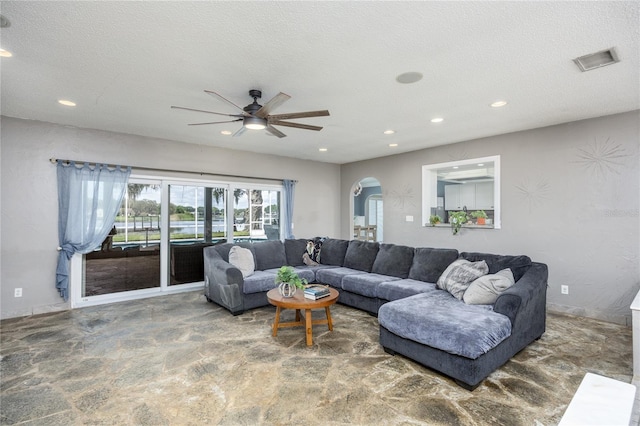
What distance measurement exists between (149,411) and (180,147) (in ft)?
14.1

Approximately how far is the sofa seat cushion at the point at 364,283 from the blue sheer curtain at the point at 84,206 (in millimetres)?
3648

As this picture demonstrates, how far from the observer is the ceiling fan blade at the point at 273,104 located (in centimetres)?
252

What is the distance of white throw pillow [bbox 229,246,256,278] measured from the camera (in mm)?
4578

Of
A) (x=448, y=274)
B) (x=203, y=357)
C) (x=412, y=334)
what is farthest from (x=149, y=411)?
(x=448, y=274)

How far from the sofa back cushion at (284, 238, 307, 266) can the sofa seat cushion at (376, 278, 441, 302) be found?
1.89m

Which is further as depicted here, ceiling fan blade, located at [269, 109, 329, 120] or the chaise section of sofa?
ceiling fan blade, located at [269, 109, 329, 120]

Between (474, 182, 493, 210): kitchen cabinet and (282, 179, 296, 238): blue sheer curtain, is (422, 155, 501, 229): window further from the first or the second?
(282, 179, 296, 238): blue sheer curtain

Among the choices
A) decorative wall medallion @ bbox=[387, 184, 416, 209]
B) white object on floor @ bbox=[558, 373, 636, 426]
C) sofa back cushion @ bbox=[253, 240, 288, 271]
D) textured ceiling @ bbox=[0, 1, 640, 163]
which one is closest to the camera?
white object on floor @ bbox=[558, 373, 636, 426]

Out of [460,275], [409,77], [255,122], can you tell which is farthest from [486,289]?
[255,122]

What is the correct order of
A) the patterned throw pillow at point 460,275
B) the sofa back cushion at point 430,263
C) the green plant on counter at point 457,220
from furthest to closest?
1. the green plant on counter at point 457,220
2. the sofa back cushion at point 430,263
3. the patterned throw pillow at point 460,275

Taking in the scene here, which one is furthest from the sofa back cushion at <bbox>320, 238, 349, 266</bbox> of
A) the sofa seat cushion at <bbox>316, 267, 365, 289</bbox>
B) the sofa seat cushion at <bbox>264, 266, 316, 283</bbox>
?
the sofa seat cushion at <bbox>264, 266, 316, 283</bbox>

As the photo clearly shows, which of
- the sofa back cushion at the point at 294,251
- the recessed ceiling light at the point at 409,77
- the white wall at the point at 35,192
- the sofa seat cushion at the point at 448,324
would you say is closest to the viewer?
the sofa seat cushion at the point at 448,324

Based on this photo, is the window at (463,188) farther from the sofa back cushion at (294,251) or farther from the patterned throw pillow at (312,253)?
the sofa back cushion at (294,251)

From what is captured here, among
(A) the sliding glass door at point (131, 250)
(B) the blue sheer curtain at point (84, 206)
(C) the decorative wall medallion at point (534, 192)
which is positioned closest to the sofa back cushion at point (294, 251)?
(A) the sliding glass door at point (131, 250)
